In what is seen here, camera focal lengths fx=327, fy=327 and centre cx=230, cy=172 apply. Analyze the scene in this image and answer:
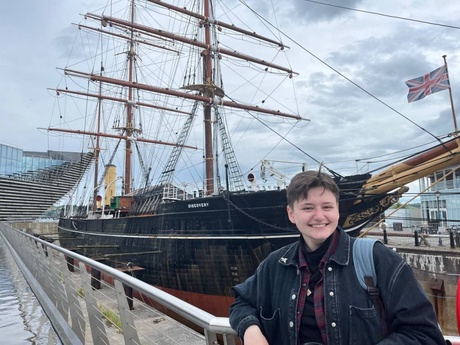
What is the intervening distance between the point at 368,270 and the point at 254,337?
0.50 m

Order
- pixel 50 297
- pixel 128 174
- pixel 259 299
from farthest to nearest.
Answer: pixel 128 174, pixel 50 297, pixel 259 299

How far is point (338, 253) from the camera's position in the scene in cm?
128

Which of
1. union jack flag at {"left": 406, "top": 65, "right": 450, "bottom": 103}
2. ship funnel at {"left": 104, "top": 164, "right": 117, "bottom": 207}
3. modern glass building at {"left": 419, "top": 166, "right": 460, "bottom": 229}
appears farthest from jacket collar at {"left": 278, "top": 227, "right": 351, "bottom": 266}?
ship funnel at {"left": 104, "top": 164, "right": 117, "bottom": 207}

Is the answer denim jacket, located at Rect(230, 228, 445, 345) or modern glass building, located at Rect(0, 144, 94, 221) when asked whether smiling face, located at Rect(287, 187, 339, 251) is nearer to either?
denim jacket, located at Rect(230, 228, 445, 345)

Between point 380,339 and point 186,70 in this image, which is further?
point 186,70

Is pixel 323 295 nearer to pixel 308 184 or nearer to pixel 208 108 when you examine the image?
pixel 308 184

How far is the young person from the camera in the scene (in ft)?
3.62

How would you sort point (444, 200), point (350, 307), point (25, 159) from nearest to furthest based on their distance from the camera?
point (350, 307)
point (444, 200)
point (25, 159)

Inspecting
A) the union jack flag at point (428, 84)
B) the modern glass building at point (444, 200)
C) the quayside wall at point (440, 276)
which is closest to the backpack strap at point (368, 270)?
the quayside wall at point (440, 276)

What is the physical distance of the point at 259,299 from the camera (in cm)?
143

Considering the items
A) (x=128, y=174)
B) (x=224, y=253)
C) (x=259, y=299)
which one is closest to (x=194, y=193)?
(x=224, y=253)

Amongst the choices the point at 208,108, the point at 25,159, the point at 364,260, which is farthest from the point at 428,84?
the point at 25,159

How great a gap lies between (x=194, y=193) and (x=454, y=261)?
916cm

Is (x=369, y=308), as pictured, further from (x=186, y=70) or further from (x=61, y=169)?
(x=61, y=169)
